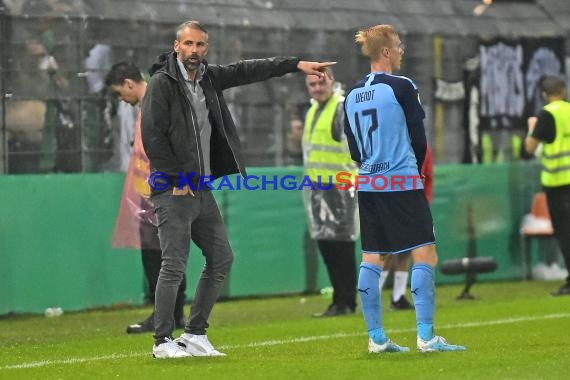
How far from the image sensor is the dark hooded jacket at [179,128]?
9.27 meters

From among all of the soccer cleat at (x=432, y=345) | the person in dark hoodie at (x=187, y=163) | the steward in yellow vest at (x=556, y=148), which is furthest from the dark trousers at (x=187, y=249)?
the steward in yellow vest at (x=556, y=148)

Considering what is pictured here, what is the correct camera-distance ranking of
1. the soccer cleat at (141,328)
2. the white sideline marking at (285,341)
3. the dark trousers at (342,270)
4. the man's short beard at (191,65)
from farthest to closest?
1. the dark trousers at (342,270)
2. the soccer cleat at (141,328)
3. the white sideline marking at (285,341)
4. the man's short beard at (191,65)

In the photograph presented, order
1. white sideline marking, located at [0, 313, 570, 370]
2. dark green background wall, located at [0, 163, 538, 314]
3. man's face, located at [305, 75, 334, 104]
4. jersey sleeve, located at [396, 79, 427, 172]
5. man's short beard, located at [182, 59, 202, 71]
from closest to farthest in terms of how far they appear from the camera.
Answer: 1. jersey sleeve, located at [396, 79, 427, 172]
2. man's short beard, located at [182, 59, 202, 71]
3. white sideline marking, located at [0, 313, 570, 370]
4. man's face, located at [305, 75, 334, 104]
5. dark green background wall, located at [0, 163, 538, 314]

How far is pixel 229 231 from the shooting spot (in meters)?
15.6

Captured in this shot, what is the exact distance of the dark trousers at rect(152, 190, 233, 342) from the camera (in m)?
9.27

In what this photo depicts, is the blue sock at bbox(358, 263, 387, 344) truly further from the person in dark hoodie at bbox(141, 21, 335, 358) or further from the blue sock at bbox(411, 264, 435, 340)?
the person in dark hoodie at bbox(141, 21, 335, 358)

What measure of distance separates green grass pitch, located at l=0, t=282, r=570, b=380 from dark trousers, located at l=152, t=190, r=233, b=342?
0.29 meters

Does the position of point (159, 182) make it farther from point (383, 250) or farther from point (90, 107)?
point (90, 107)

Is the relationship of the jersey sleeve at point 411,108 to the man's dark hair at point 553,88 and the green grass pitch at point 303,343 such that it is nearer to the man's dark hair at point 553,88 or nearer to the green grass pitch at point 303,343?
the green grass pitch at point 303,343

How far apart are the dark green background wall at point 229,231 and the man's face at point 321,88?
224 centimetres

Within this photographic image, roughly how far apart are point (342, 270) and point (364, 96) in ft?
14.9

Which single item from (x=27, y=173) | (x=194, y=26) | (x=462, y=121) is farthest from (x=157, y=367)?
(x=462, y=121)

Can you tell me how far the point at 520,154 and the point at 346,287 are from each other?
754 cm

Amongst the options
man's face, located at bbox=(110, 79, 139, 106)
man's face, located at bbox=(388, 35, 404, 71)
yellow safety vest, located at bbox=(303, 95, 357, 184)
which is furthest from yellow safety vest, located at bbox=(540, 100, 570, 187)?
Result: man's face, located at bbox=(388, 35, 404, 71)
